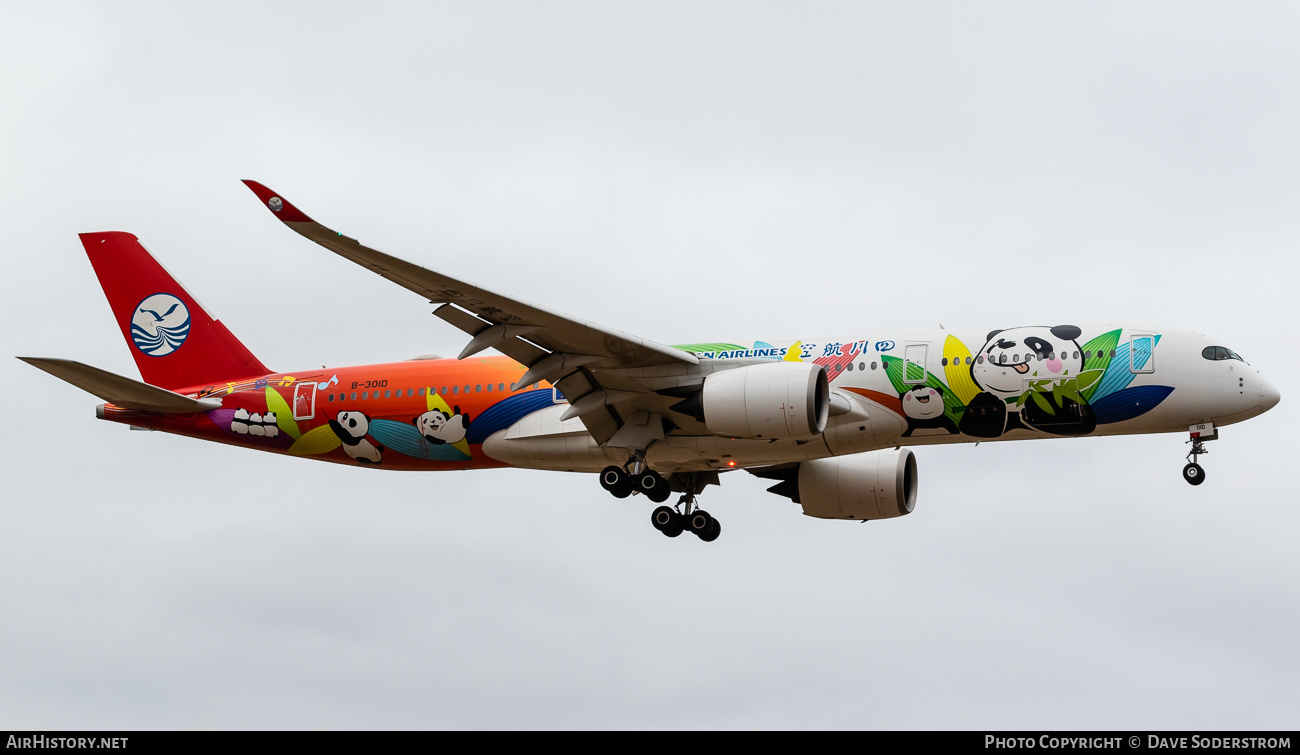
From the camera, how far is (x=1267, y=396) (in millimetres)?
30062

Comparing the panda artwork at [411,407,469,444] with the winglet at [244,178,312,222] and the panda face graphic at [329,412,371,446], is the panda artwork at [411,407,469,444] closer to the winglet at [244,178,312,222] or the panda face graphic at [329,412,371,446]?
the panda face graphic at [329,412,371,446]

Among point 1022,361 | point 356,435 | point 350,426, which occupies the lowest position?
point 356,435

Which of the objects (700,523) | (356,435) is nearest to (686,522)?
(700,523)

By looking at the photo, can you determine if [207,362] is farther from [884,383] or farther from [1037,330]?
[1037,330]

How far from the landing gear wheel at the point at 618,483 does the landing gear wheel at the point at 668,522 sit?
8.56 ft

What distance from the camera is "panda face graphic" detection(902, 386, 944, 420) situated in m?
30.8

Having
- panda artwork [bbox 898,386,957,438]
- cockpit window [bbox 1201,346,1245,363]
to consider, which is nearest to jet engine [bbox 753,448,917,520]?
panda artwork [bbox 898,386,957,438]

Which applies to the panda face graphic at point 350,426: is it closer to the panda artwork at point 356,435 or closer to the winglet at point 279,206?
the panda artwork at point 356,435

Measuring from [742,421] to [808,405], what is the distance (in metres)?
1.39

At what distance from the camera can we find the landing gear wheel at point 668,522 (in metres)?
35.0

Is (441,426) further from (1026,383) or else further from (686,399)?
(1026,383)

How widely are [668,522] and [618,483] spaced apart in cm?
290

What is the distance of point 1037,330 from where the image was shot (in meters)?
31.1
